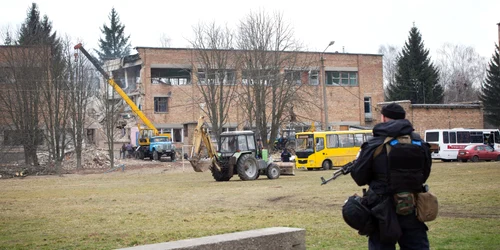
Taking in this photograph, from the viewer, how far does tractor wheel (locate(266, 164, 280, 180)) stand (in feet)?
108

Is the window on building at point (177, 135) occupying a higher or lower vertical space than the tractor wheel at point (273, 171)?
higher

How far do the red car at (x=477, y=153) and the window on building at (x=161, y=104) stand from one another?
3024 cm

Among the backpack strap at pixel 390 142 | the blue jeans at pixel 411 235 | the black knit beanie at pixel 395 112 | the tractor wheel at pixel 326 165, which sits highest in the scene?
the black knit beanie at pixel 395 112

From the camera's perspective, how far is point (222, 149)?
32.8 metres

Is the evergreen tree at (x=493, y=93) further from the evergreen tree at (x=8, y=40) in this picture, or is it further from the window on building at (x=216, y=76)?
the evergreen tree at (x=8, y=40)

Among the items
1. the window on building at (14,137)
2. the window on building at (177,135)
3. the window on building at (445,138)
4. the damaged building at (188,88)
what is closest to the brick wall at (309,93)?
the damaged building at (188,88)

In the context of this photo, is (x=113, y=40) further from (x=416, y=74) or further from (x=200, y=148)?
(x=200, y=148)

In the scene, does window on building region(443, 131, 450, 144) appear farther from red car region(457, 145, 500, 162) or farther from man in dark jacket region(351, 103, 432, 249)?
man in dark jacket region(351, 103, 432, 249)

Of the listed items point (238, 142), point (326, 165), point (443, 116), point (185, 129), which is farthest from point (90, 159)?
point (443, 116)

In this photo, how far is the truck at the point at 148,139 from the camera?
57.3m

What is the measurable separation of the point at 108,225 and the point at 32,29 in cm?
4277

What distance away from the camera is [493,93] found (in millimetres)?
69688

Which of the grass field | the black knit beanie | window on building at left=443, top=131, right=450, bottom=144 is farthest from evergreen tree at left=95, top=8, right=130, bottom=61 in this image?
the black knit beanie

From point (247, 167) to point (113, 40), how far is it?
84.4m
